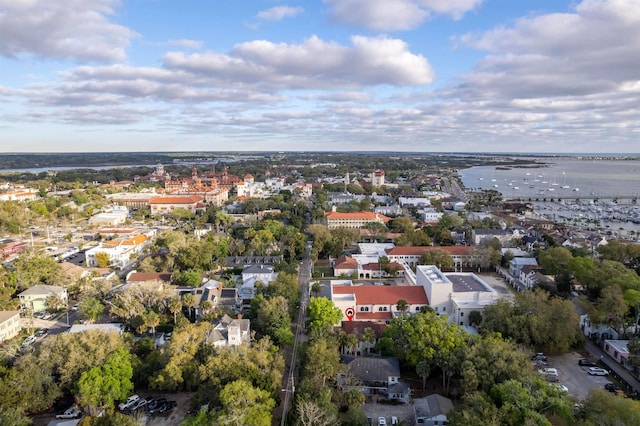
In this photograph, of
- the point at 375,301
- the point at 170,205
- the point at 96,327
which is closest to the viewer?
the point at 96,327

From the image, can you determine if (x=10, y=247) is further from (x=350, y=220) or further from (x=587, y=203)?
(x=587, y=203)

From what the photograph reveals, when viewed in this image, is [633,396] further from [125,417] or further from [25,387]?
[25,387]

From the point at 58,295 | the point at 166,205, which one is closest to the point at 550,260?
the point at 58,295

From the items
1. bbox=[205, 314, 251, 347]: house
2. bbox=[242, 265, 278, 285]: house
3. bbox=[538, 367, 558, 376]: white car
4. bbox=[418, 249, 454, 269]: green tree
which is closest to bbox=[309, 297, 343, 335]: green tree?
bbox=[205, 314, 251, 347]: house

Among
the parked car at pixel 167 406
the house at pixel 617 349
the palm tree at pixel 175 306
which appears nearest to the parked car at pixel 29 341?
the palm tree at pixel 175 306

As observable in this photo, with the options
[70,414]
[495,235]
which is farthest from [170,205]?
[70,414]

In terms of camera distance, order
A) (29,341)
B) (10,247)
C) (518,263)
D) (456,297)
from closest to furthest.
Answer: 1. (29,341)
2. (456,297)
3. (518,263)
4. (10,247)

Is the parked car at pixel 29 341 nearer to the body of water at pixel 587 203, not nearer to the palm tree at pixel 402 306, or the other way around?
the palm tree at pixel 402 306

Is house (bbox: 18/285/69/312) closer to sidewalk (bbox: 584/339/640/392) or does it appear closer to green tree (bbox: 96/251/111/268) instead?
green tree (bbox: 96/251/111/268)
